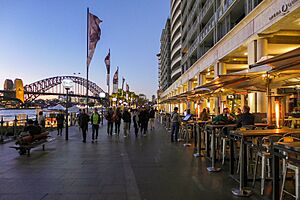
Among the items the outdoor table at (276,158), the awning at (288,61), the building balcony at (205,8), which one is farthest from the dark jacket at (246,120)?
the building balcony at (205,8)

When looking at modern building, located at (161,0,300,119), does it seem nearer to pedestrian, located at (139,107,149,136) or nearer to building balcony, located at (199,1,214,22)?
building balcony, located at (199,1,214,22)

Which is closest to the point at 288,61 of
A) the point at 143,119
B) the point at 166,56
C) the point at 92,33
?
the point at 143,119

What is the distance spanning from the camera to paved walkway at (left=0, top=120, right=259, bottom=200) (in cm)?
676

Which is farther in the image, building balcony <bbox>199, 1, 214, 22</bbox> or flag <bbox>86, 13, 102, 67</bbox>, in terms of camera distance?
building balcony <bbox>199, 1, 214, 22</bbox>

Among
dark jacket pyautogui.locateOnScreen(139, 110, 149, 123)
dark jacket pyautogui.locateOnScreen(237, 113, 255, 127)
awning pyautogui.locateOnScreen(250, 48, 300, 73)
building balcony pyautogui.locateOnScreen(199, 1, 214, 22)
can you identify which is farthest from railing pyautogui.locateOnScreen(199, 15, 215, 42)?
awning pyautogui.locateOnScreen(250, 48, 300, 73)

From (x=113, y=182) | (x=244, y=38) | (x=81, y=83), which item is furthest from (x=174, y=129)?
(x=81, y=83)

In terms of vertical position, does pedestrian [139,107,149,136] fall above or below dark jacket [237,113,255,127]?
below

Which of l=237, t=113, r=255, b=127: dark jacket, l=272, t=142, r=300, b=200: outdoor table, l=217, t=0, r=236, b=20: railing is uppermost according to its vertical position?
l=217, t=0, r=236, b=20: railing

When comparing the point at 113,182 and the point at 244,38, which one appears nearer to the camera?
the point at 113,182

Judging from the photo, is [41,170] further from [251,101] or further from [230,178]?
[251,101]

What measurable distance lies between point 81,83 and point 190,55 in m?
113

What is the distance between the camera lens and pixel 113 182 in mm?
7863

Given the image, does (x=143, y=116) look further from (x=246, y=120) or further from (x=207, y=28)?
(x=207, y=28)

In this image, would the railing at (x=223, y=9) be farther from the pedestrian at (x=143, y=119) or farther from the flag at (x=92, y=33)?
the pedestrian at (x=143, y=119)
